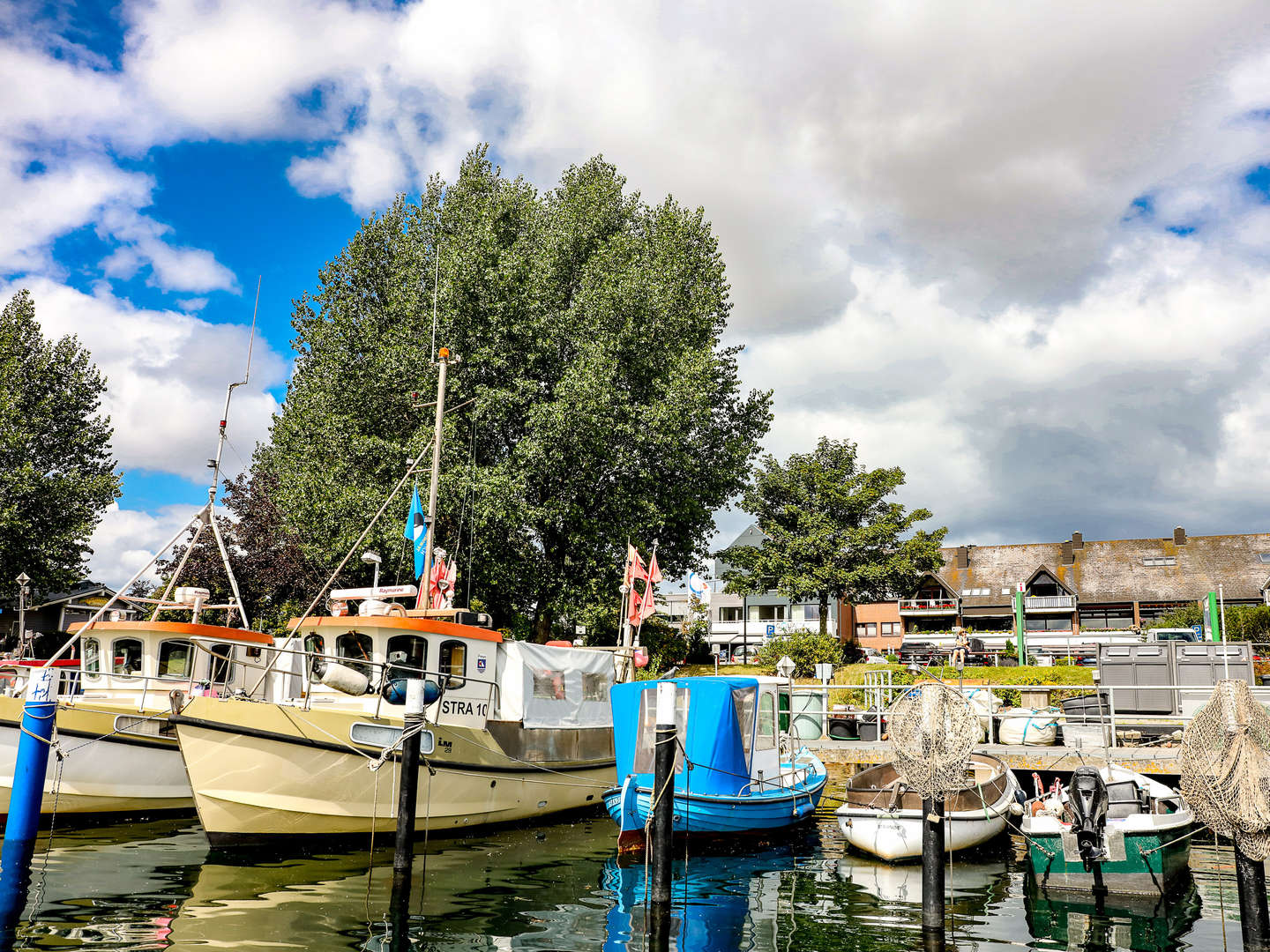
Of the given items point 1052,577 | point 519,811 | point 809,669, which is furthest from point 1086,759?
point 1052,577

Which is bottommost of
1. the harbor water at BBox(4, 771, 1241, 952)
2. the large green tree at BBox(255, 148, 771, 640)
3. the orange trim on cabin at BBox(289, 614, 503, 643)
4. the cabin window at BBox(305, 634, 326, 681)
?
the harbor water at BBox(4, 771, 1241, 952)

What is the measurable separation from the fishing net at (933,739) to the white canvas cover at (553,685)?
828 cm

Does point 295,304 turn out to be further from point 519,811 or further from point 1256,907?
point 1256,907

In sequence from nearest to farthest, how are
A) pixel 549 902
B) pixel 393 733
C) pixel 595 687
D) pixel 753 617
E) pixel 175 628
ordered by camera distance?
pixel 549 902
pixel 393 733
pixel 175 628
pixel 595 687
pixel 753 617

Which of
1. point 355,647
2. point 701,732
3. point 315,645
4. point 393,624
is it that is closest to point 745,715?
point 701,732

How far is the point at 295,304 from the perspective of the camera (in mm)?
36781

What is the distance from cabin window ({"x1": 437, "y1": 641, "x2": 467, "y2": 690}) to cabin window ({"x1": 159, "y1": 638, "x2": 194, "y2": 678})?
5.62 meters

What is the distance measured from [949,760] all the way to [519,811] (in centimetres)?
933

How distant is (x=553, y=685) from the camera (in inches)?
744

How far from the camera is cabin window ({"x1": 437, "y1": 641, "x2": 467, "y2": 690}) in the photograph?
670 inches

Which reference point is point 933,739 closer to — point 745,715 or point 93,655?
point 745,715

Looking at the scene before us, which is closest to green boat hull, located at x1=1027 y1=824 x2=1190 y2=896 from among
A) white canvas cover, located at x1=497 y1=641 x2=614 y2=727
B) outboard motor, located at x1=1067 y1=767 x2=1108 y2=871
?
outboard motor, located at x1=1067 y1=767 x2=1108 y2=871

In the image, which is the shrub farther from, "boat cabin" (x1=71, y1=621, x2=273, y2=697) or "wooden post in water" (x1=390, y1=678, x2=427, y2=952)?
"wooden post in water" (x1=390, y1=678, x2=427, y2=952)

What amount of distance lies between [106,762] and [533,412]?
14577mm
